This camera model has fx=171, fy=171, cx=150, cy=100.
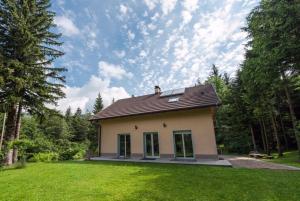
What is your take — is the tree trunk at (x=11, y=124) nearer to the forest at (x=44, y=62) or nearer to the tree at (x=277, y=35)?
the forest at (x=44, y=62)

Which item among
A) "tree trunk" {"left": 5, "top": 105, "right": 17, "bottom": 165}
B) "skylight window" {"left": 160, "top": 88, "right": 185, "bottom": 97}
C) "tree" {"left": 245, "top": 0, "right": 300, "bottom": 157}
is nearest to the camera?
"tree" {"left": 245, "top": 0, "right": 300, "bottom": 157}

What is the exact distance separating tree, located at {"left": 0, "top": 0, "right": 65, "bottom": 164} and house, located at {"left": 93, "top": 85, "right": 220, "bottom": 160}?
5.06 meters

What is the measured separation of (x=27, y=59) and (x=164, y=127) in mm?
12169

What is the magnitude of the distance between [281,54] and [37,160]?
20.9 metres

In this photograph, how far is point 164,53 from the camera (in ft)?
48.8

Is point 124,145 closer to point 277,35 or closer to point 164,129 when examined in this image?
point 164,129

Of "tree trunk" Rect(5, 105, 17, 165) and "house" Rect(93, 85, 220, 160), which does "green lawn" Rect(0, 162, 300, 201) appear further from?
"tree trunk" Rect(5, 105, 17, 165)

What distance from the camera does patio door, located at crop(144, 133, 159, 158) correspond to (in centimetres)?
1323

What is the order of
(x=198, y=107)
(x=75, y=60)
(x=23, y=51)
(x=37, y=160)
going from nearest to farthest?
1. (x=198, y=107)
2. (x=23, y=51)
3. (x=37, y=160)
4. (x=75, y=60)

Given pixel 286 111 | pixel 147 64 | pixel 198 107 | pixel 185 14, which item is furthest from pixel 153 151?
pixel 286 111

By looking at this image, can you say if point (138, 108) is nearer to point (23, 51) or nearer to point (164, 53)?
point (164, 53)

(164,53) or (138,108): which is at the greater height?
(164,53)

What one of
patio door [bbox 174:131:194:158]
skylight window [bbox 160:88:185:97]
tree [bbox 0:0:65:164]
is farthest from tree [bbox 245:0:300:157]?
tree [bbox 0:0:65:164]

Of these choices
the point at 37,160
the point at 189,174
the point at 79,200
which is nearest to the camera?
the point at 79,200
